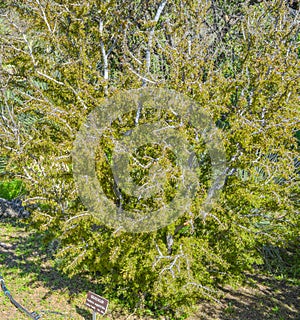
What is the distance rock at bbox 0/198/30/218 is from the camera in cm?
1030

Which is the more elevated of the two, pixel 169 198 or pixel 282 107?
pixel 282 107

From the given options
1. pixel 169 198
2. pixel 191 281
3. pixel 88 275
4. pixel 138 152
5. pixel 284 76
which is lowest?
pixel 88 275

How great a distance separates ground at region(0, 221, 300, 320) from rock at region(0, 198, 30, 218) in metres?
1.48

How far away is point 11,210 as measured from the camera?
10367 millimetres

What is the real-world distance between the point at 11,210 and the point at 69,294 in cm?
435

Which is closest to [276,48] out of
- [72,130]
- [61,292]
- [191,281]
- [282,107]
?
[282,107]

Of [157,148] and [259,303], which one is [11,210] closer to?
[259,303]

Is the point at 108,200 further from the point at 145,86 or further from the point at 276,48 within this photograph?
the point at 276,48

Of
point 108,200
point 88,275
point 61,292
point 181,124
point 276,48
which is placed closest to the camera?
point 181,124

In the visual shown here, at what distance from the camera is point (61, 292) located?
6.84 meters

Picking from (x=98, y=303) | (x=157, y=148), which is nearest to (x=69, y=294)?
(x=98, y=303)

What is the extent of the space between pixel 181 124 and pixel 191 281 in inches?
90.9

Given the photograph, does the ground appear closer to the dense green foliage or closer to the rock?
the dense green foliage

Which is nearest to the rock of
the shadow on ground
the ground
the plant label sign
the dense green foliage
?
the ground
